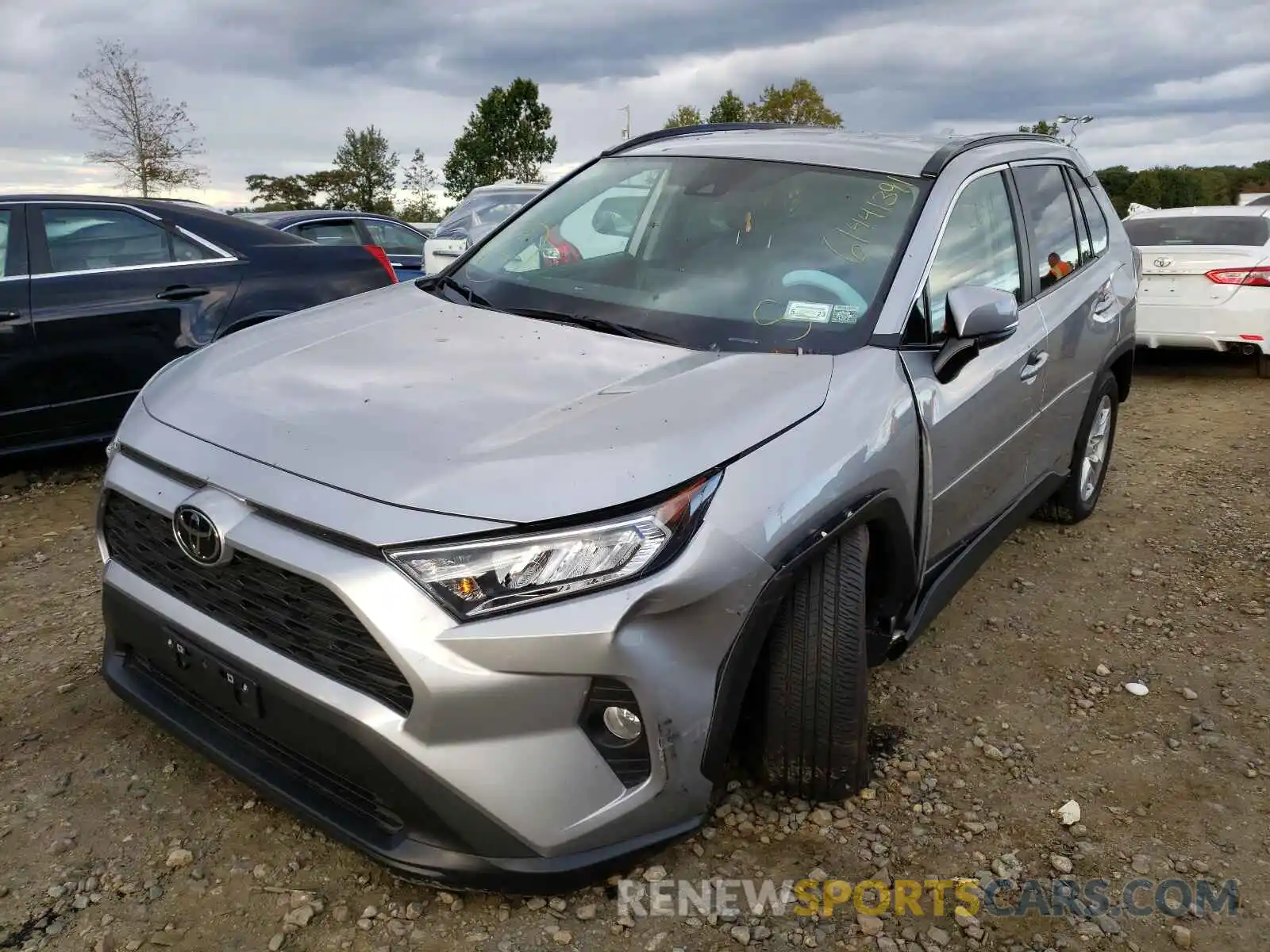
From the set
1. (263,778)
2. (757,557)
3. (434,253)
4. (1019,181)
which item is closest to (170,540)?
(263,778)

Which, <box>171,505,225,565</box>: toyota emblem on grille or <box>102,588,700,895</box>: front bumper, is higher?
<box>171,505,225,565</box>: toyota emblem on grille

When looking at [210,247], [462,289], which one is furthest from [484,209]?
[462,289]

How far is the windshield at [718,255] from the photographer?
8.87ft

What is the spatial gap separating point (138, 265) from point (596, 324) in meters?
3.48

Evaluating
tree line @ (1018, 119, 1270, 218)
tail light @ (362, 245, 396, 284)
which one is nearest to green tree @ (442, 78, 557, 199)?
tree line @ (1018, 119, 1270, 218)

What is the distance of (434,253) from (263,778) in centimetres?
655

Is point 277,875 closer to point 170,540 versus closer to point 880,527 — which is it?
point 170,540

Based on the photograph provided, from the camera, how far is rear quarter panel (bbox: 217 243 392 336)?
5.36 m

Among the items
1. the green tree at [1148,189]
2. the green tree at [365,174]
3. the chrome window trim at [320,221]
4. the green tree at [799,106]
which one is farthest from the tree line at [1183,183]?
the chrome window trim at [320,221]

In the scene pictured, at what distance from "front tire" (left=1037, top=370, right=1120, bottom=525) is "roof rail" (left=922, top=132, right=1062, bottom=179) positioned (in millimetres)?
1138

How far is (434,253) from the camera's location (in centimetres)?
812

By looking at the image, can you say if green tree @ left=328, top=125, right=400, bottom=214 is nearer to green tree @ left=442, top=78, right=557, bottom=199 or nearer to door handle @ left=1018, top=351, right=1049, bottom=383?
green tree @ left=442, top=78, right=557, bottom=199

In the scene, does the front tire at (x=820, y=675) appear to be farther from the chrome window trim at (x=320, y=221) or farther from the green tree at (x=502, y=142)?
the green tree at (x=502, y=142)

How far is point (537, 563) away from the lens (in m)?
1.88
